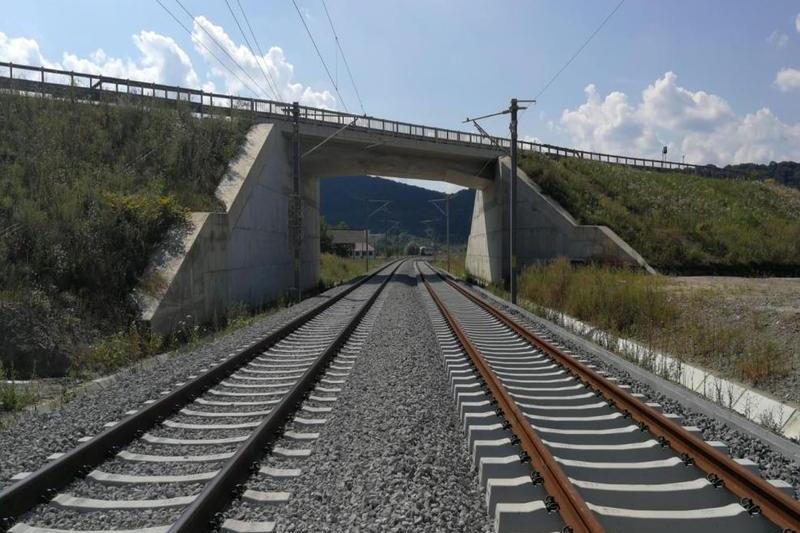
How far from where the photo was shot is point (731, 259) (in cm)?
3161

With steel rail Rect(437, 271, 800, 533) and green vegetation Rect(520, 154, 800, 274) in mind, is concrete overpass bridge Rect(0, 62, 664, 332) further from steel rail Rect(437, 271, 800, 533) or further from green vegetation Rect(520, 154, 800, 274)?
steel rail Rect(437, 271, 800, 533)

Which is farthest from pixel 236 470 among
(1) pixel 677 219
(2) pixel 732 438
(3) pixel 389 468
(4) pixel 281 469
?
(1) pixel 677 219

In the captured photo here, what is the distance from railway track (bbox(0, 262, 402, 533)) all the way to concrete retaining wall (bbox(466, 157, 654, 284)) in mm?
21957

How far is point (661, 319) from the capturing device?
1402cm

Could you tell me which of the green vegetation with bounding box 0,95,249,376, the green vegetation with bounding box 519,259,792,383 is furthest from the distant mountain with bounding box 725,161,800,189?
the green vegetation with bounding box 0,95,249,376

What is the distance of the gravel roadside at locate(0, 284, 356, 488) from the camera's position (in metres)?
5.30

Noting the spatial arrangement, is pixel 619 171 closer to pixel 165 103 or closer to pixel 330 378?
pixel 165 103

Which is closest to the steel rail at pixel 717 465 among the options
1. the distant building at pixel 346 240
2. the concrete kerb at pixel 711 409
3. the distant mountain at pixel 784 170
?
the concrete kerb at pixel 711 409

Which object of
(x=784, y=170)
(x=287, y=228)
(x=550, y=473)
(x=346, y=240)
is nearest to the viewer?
(x=550, y=473)

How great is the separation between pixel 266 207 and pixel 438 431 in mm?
19787

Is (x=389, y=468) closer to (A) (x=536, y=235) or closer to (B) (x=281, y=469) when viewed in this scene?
(B) (x=281, y=469)

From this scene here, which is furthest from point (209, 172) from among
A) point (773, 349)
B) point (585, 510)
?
point (585, 510)

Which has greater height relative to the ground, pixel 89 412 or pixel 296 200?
pixel 296 200

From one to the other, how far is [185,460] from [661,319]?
39.8 ft
